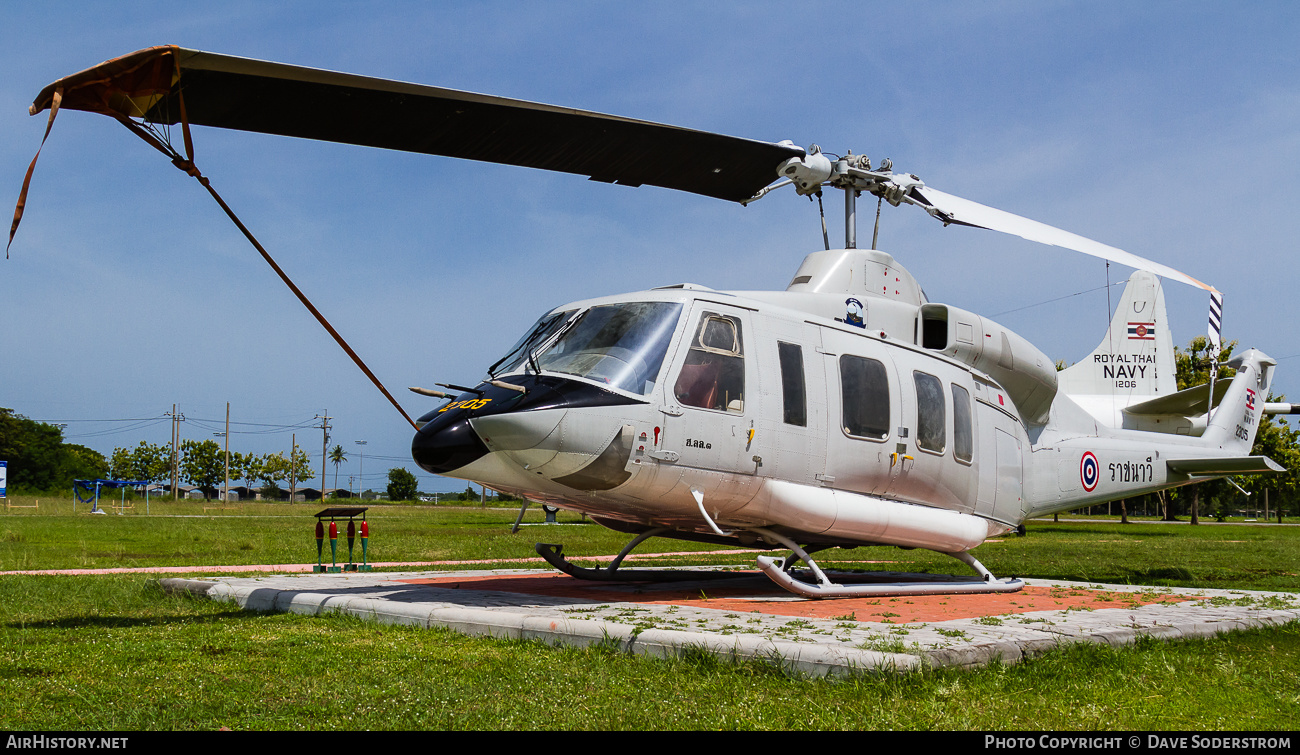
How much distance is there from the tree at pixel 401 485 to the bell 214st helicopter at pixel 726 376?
433 feet

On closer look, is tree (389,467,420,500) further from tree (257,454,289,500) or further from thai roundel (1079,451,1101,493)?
thai roundel (1079,451,1101,493)

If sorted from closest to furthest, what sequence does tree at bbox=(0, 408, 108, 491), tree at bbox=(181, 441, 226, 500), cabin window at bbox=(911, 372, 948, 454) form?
cabin window at bbox=(911, 372, 948, 454)
tree at bbox=(0, 408, 108, 491)
tree at bbox=(181, 441, 226, 500)

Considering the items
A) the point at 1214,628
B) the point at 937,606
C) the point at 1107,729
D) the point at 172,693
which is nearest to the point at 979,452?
the point at 937,606

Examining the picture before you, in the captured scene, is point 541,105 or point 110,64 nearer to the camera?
point 110,64

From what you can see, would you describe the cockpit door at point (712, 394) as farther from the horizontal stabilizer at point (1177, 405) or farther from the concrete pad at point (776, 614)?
the horizontal stabilizer at point (1177, 405)

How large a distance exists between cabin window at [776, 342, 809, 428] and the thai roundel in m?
5.98

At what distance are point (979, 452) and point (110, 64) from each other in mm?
9499

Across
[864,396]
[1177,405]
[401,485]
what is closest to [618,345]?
[864,396]

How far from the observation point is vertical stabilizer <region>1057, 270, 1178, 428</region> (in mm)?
15859

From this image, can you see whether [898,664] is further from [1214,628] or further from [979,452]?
[979,452]

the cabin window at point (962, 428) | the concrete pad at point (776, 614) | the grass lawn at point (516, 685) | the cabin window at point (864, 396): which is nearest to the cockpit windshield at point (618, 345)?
the concrete pad at point (776, 614)

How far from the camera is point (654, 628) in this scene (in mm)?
6652

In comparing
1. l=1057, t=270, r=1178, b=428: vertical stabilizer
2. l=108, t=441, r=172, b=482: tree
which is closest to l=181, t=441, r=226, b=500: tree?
l=108, t=441, r=172, b=482: tree
